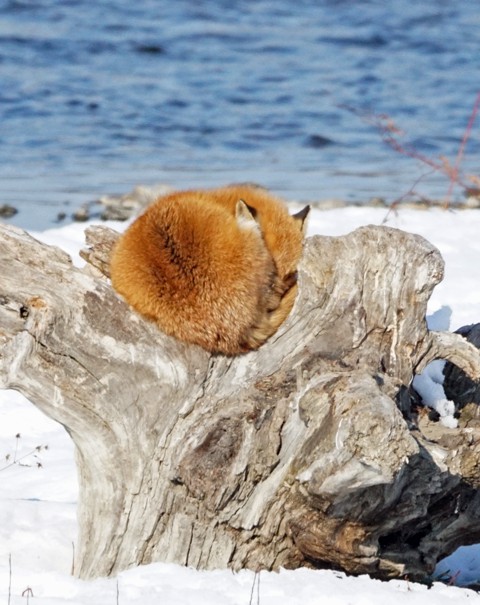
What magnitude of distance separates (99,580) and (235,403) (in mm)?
818

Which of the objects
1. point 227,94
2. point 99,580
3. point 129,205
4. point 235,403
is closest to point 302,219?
point 235,403

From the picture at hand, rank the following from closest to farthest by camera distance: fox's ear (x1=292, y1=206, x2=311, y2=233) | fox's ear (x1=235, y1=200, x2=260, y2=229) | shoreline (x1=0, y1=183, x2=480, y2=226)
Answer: fox's ear (x1=235, y1=200, x2=260, y2=229)
fox's ear (x1=292, y1=206, x2=311, y2=233)
shoreline (x1=0, y1=183, x2=480, y2=226)

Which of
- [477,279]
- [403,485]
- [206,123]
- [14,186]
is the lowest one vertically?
[403,485]

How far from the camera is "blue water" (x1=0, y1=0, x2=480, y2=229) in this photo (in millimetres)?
12695

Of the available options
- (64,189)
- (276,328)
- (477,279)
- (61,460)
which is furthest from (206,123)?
(276,328)

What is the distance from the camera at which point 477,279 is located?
7.00 meters

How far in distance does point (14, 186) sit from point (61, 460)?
704 cm

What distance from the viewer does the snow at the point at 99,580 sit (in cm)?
378

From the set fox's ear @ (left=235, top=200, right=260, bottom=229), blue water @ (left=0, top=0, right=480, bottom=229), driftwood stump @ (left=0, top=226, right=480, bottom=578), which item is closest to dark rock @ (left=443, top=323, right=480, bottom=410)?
driftwood stump @ (left=0, top=226, right=480, bottom=578)

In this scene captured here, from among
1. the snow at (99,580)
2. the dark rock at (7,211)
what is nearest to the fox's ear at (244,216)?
the snow at (99,580)

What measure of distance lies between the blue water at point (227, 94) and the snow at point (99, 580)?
14.9 feet

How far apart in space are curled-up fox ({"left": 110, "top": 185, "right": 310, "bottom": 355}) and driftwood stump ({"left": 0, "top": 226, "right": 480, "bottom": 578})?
0.26 ft

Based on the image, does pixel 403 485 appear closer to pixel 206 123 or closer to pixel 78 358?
pixel 78 358

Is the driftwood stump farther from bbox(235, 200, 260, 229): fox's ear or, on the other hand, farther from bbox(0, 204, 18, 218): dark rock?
bbox(0, 204, 18, 218): dark rock
